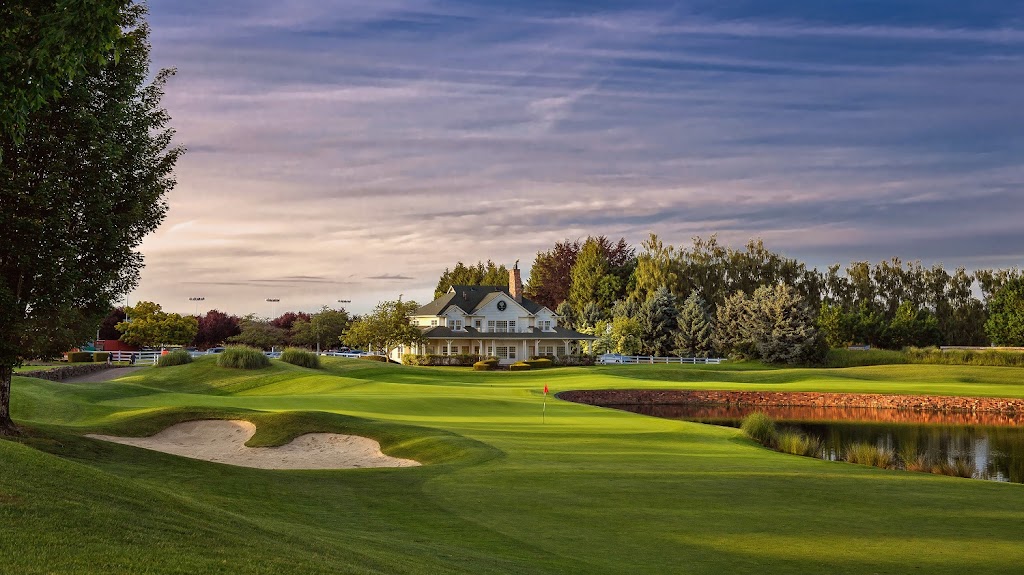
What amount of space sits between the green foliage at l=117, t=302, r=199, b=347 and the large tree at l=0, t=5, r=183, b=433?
202ft

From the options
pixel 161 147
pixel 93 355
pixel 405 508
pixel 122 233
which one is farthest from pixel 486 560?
pixel 93 355

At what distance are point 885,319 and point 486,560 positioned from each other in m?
102

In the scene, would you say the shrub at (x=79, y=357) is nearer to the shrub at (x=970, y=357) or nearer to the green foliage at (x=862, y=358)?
the green foliage at (x=862, y=358)

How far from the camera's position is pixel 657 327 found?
9088 centimetres

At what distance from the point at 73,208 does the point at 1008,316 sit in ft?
332

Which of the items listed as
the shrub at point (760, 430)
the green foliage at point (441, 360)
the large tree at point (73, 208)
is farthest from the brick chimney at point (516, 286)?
the large tree at point (73, 208)

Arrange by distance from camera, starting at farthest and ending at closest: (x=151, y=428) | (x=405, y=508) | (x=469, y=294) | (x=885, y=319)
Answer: (x=885, y=319), (x=469, y=294), (x=151, y=428), (x=405, y=508)

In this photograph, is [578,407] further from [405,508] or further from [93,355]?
[93,355]

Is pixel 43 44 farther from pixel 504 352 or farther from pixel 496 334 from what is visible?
pixel 504 352

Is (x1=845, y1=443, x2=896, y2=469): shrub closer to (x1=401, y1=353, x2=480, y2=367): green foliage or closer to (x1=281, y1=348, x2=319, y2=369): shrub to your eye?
(x1=281, y1=348, x2=319, y2=369): shrub

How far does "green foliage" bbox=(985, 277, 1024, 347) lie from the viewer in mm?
94188

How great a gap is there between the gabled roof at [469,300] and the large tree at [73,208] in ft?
223

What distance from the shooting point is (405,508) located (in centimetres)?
1472

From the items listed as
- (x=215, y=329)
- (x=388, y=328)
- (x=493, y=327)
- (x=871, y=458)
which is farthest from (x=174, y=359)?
(x=215, y=329)
